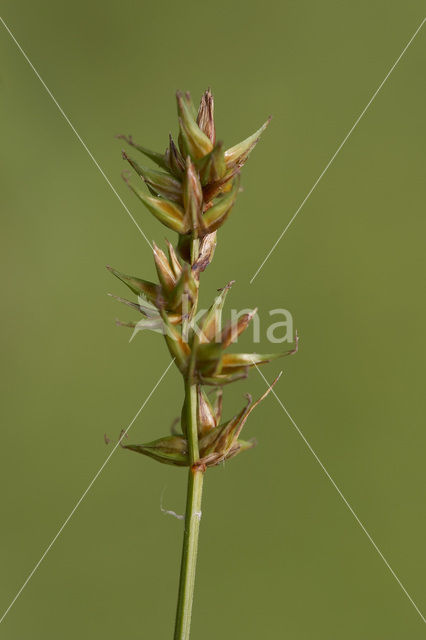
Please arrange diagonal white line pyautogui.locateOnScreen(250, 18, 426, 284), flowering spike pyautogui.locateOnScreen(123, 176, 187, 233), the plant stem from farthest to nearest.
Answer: diagonal white line pyautogui.locateOnScreen(250, 18, 426, 284) < flowering spike pyautogui.locateOnScreen(123, 176, 187, 233) < the plant stem

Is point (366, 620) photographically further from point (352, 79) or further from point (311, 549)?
point (352, 79)

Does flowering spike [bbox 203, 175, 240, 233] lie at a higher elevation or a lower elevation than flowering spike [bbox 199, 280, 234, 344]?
higher

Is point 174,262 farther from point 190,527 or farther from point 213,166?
point 190,527

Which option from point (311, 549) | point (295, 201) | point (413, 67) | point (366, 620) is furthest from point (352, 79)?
point (366, 620)

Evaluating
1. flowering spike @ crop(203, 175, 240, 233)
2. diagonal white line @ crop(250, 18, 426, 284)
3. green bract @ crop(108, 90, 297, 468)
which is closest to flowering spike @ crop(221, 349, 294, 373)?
green bract @ crop(108, 90, 297, 468)

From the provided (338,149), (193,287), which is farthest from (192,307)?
(338,149)

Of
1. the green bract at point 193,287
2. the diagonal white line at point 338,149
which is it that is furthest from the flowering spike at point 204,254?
the diagonal white line at point 338,149

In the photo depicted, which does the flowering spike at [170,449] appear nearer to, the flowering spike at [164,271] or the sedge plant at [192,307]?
the sedge plant at [192,307]

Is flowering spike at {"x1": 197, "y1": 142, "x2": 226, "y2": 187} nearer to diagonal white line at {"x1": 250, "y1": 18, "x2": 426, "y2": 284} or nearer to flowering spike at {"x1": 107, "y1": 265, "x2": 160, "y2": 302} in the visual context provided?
flowering spike at {"x1": 107, "y1": 265, "x2": 160, "y2": 302}

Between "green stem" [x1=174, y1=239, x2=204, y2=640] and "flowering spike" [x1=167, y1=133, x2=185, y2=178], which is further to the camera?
"flowering spike" [x1=167, y1=133, x2=185, y2=178]
